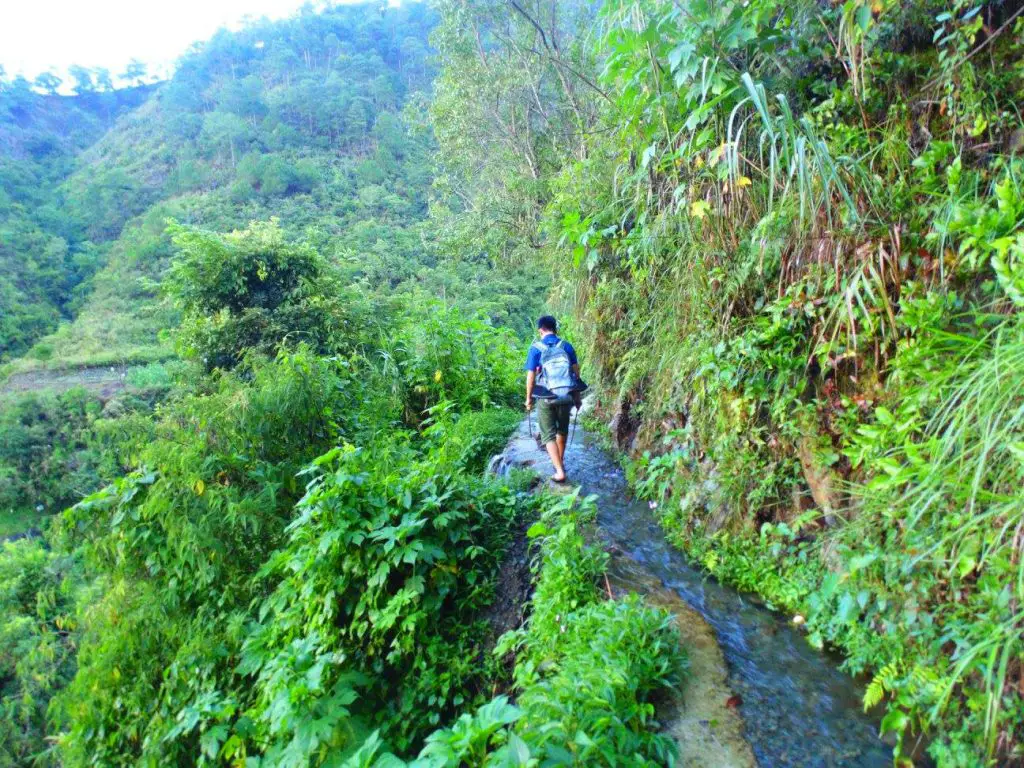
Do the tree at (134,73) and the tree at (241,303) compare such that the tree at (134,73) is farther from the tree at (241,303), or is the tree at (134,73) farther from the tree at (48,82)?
the tree at (241,303)

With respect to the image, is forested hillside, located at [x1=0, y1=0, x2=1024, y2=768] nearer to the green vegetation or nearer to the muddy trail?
the green vegetation

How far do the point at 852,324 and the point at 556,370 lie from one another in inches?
100

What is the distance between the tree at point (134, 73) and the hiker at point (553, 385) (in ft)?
339

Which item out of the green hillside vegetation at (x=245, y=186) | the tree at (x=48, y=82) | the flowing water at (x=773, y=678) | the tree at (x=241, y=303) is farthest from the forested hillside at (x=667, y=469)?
the tree at (x=48, y=82)

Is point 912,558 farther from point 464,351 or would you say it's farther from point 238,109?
point 238,109

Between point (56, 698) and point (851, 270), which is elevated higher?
point (851, 270)

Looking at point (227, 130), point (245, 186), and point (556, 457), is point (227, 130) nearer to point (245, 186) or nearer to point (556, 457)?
point (245, 186)

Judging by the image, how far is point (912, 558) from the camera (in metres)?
2.38

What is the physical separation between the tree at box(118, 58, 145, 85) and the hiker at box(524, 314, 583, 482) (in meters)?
103

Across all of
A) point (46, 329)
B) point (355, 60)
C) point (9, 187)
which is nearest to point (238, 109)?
point (355, 60)

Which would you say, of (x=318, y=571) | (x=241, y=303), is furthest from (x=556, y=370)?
(x=241, y=303)

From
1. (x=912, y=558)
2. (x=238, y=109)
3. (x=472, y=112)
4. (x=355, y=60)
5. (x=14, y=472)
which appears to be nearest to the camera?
(x=912, y=558)

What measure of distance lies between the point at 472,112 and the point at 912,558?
15.2 m

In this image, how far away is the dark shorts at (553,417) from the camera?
5.05m
